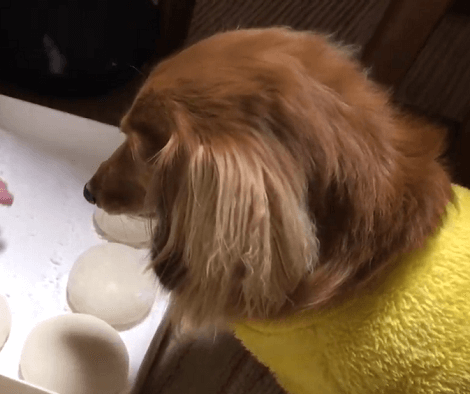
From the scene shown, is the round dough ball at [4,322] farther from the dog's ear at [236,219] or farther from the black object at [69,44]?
the black object at [69,44]

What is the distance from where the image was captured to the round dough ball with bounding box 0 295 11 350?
969 mm

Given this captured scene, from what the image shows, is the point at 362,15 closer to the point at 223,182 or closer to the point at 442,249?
the point at 442,249

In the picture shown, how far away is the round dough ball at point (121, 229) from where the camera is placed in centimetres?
113

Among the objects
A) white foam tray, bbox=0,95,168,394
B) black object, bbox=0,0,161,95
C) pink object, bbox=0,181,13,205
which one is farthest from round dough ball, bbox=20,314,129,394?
black object, bbox=0,0,161,95

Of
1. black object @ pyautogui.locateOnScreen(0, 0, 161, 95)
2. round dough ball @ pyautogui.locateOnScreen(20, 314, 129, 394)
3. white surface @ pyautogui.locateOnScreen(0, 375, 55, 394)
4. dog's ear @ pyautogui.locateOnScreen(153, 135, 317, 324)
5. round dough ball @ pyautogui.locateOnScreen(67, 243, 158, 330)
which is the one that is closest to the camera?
dog's ear @ pyautogui.locateOnScreen(153, 135, 317, 324)

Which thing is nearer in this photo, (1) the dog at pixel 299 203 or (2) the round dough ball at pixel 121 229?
(1) the dog at pixel 299 203

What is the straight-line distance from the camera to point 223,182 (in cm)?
60

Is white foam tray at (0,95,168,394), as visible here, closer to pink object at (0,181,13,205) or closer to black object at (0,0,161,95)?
pink object at (0,181,13,205)

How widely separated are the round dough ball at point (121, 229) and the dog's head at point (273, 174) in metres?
0.40

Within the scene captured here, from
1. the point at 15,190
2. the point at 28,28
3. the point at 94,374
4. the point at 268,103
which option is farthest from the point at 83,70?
the point at 268,103

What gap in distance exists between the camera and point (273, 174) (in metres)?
0.61

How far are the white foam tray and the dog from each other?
0.40m

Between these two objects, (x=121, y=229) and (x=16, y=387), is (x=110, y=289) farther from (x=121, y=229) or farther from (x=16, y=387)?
(x=16, y=387)

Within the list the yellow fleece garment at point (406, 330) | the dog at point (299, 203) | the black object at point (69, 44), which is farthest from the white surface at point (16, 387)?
the black object at point (69, 44)
